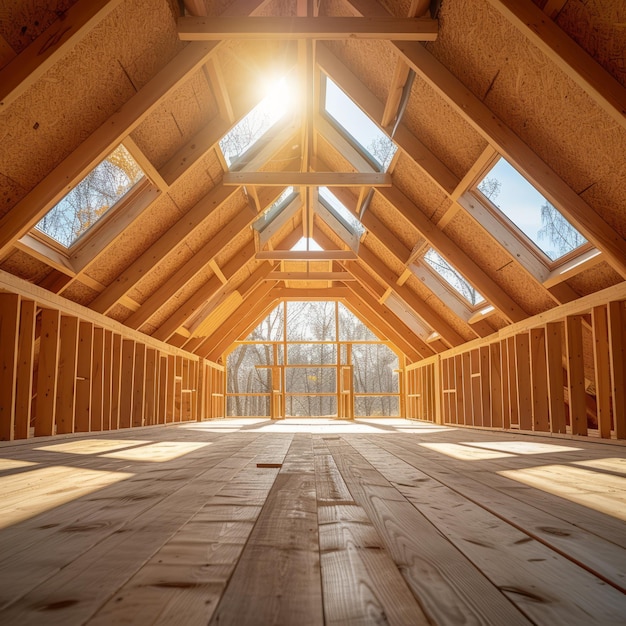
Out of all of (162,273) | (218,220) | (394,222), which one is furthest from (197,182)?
(394,222)

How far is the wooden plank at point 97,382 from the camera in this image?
22.7 feet

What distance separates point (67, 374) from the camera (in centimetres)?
630

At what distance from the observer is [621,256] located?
4.59m

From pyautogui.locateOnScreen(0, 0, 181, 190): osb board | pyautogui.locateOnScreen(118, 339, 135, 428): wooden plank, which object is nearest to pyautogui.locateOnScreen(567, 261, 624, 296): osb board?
pyautogui.locateOnScreen(0, 0, 181, 190): osb board

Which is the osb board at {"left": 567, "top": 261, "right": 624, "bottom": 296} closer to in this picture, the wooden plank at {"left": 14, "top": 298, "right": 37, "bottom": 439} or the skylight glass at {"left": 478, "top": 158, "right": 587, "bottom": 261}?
the skylight glass at {"left": 478, "top": 158, "right": 587, "bottom": 261}

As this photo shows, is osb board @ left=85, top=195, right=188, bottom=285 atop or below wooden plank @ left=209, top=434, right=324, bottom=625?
atop

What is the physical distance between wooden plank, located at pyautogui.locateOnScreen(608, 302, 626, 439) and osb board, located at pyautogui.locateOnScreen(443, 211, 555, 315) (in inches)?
40.4

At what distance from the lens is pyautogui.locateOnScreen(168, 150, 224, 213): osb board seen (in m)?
6.26

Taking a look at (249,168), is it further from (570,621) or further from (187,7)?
(570,621)

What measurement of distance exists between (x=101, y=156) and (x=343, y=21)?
214cm

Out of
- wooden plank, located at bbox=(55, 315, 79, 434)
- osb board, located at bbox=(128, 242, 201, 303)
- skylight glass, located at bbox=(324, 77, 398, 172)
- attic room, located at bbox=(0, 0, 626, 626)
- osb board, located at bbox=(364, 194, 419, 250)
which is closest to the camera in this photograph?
attic room, located at bbox=(0, 0, 626, 626)

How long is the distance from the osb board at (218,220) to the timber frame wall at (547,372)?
3.96 meters

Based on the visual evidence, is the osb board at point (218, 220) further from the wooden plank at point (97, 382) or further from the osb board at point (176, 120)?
the osb board at point (176, 120)

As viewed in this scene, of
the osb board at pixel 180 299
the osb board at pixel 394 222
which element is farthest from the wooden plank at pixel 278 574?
the osb board at pixel 180 299
